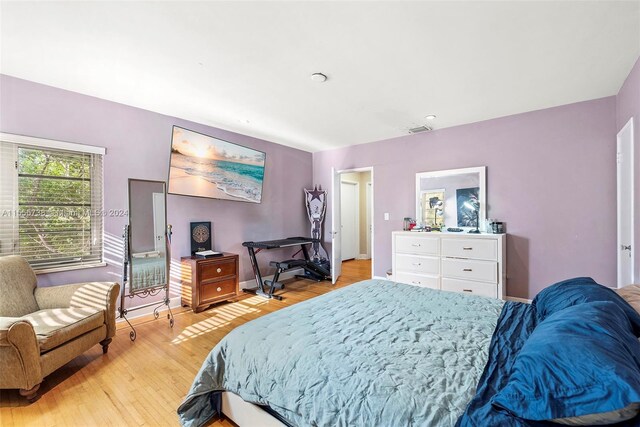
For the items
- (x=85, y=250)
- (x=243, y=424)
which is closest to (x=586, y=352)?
(x=243, y=424)

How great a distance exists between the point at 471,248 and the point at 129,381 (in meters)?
3.68

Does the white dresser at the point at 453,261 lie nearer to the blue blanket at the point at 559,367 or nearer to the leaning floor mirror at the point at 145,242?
the blue blanket at the point at 559,367

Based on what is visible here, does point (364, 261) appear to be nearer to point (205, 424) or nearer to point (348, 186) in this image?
point (348, 186)

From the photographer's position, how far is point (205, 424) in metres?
1.65

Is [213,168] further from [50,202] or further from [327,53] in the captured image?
[327,53]

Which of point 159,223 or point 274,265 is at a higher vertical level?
point 159,223

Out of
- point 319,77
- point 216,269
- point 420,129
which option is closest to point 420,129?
point 420,129

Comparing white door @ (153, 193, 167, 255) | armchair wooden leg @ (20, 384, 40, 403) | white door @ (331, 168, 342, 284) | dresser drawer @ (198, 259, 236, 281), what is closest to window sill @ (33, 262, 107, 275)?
white door @ (153, 193, 167, 255)

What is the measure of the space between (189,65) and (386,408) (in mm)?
2717

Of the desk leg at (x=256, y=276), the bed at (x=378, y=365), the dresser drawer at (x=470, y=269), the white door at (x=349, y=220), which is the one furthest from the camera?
the white door at (x=349, y=220)

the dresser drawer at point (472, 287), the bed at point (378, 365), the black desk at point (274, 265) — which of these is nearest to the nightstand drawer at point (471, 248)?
the dresser drawer at point (472, 287)

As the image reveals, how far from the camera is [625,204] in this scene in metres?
2.80

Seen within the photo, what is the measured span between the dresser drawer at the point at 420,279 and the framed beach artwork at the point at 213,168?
2.47 m

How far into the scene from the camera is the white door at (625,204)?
2.56 metres
